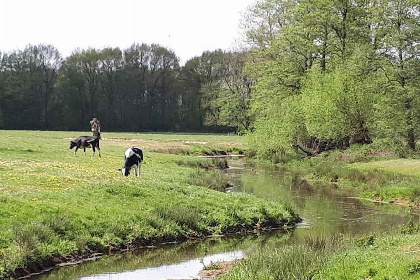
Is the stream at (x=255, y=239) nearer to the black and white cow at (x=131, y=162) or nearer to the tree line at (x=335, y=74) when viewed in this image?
the black and white cow at (x=131, y=162)

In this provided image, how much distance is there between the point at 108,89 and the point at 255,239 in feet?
317

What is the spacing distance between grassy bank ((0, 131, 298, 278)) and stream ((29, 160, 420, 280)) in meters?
0.66

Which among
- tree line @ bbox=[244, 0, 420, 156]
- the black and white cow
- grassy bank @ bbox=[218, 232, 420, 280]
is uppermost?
tree line @ bbox=[244, 0, 420, 156]

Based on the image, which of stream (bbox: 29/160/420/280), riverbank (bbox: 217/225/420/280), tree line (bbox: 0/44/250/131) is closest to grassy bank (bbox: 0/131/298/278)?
stream (bbox: 29/160/420/280)

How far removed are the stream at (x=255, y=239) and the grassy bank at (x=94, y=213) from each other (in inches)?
26.0

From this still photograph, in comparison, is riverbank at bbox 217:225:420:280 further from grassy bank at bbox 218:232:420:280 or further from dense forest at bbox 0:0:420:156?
dense forest at bbox 0:0:420:156

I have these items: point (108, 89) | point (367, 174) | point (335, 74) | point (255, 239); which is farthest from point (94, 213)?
point (108, 89)

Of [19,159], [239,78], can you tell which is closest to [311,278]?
[19,159]

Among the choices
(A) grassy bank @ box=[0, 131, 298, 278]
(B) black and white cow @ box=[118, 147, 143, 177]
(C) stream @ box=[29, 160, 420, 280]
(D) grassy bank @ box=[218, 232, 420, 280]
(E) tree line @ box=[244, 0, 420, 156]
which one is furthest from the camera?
(E) tree line @ box=[244, 0, 420, 156]

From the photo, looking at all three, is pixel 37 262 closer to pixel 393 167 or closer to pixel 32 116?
pixel 393 167

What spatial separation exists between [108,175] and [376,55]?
103 feet

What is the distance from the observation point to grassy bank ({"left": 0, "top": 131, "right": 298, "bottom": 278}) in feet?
→ 47.7

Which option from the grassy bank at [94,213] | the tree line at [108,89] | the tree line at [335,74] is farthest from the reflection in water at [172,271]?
the tree line at [108,89]

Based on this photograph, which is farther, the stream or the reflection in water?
the stream
